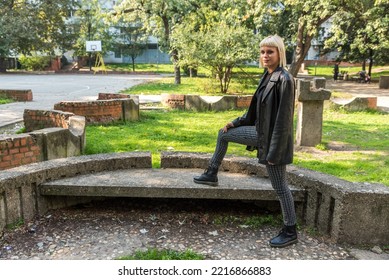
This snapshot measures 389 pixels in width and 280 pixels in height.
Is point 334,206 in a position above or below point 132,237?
above

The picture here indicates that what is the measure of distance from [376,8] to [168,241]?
1949 cm

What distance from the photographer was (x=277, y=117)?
3.15 m

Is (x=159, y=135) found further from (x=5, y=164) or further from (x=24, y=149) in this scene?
(x=5, y=164)

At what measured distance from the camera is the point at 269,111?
3205 millimetres

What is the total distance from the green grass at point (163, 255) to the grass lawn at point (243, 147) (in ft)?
7.56

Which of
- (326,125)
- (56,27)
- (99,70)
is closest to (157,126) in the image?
(326,125)

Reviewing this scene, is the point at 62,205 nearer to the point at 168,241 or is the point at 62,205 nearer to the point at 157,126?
the point at 168,241

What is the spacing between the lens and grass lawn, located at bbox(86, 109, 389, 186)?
19.7ft

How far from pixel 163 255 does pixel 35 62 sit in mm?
38150

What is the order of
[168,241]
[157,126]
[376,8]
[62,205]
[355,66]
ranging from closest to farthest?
[168,241] < [62,205] < [157,126] < [376,8] < [355,66]

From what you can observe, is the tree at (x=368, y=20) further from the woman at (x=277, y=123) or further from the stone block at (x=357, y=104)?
the woman at (x=277, y=123)

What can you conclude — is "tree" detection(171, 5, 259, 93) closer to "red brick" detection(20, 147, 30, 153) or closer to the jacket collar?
"red brick" detection(20, 147, 30, 153)

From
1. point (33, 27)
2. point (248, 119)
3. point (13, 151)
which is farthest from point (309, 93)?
point (33, 27)

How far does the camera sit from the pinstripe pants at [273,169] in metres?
3.38
